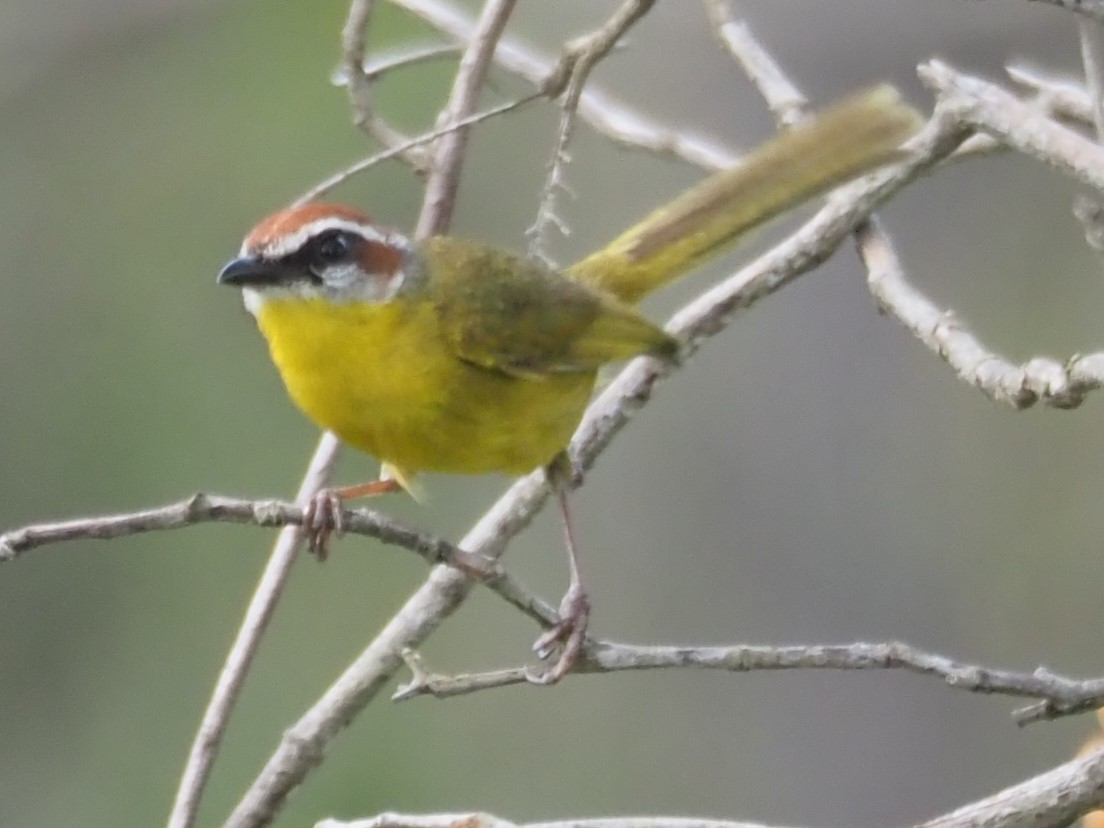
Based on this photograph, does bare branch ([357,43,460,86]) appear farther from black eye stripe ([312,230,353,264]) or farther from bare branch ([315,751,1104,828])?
bare branch ([315,751,1104,828])

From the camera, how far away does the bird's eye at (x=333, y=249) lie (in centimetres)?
241

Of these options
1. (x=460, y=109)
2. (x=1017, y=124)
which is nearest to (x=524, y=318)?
Result: (x=460, y=109)

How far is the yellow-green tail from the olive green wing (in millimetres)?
133

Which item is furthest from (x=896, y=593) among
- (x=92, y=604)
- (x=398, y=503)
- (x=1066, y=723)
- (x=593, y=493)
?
(x=92, y=604)

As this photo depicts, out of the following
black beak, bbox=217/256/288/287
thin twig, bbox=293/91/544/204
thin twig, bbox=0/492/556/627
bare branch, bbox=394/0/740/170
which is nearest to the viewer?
thin twig, bbox=0/492/556/627

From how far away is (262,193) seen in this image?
6.16 metres

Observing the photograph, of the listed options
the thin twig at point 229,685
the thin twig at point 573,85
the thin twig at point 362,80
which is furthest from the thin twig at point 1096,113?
the thin twig at point 362,80

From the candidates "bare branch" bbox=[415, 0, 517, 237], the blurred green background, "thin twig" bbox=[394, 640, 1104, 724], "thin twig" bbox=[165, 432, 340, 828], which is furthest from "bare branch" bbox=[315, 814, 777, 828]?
the blurred green background

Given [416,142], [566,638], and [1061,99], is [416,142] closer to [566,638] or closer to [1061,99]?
[566,638]

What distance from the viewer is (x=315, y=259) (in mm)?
2410

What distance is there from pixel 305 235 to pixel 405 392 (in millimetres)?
277

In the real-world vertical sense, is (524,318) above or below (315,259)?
above

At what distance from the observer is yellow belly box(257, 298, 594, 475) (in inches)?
94.8

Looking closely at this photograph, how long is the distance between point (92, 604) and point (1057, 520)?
3.42 m
